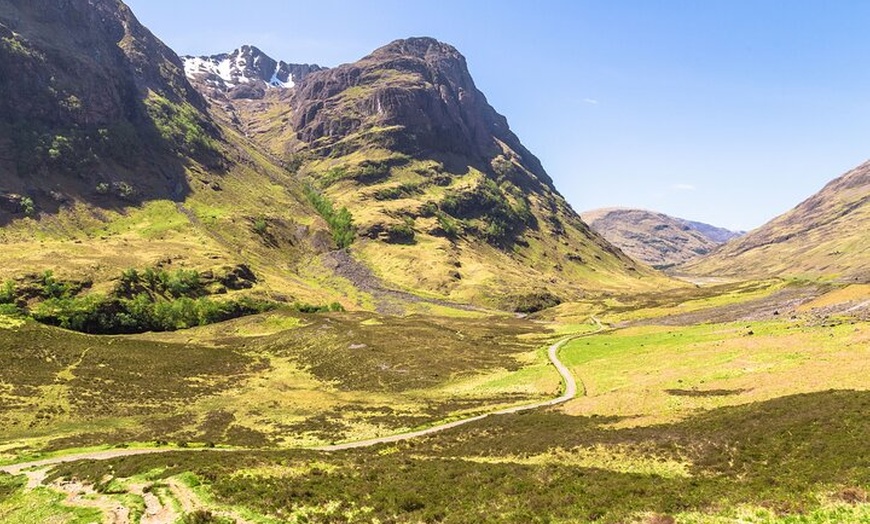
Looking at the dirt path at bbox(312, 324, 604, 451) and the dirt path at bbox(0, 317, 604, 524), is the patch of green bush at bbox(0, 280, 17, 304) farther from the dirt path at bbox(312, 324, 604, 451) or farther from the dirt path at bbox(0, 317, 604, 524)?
the dirt path at bbox(312, 324, 604, 451)

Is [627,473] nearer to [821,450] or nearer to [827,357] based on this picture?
[821,450]

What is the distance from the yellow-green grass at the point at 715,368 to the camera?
51.9 metres

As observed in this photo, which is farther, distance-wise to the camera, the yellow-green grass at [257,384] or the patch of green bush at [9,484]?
the yellow-green grass at [257,384]

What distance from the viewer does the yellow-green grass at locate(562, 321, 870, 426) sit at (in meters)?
51.9

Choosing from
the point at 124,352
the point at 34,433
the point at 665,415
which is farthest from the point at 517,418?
the point at 124,352

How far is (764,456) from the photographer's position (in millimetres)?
33844

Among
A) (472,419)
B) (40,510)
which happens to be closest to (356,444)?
(472,419)

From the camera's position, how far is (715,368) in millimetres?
68375

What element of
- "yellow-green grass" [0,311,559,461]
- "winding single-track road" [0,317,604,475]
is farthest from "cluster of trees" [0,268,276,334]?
"winding single-track road" [0,317,604,475]

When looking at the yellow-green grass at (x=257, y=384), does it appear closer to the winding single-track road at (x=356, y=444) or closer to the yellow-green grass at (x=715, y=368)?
the winding single-track road at (x=356, y=444)

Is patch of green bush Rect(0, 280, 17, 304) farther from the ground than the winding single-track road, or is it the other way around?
patch of green bush Rect(0, 280, 17, 304)

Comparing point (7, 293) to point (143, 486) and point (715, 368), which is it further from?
point (715, 368)

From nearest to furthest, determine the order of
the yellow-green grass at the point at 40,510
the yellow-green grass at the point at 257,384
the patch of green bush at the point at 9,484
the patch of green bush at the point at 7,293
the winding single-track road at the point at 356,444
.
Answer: the yellow-green grass at the point at 40,510
the patch of green bush at the point at 9,484
the winding single-track road at the point at 356,444
the yellow-green grass at the point at 257,384
the patch of green bush at the point at 7,293

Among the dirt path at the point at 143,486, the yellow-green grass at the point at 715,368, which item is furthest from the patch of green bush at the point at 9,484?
the yellow-green grass at the point at 715,368
